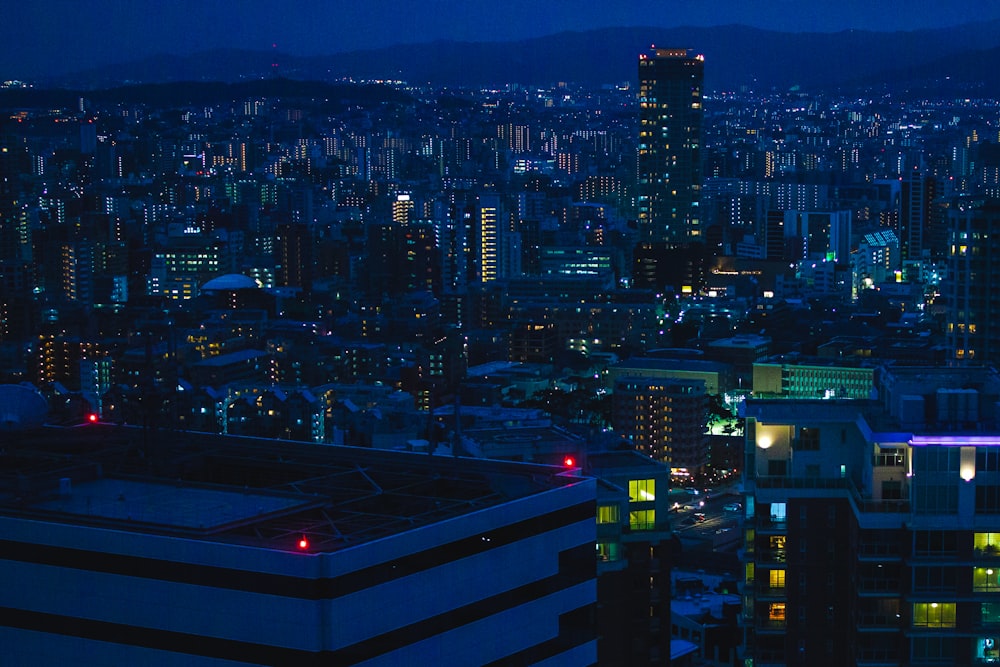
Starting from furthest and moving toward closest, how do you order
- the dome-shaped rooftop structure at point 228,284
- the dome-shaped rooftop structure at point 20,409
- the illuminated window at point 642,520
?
the dome-shaped rooftop structure at point 228,284 → the illuminated window at point 642,520 → the dome-shaped rooftop structure at point 20,409

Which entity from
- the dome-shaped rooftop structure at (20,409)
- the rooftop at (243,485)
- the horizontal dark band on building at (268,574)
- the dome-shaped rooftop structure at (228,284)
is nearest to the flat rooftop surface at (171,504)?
the rooftop at (243,485)

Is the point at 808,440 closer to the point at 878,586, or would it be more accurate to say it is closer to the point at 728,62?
the point at 878,586

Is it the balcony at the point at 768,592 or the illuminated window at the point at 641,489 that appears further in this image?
the illuminated window at the point at 641,489

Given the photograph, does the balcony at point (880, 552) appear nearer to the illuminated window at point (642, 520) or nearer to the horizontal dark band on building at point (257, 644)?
the illuminated window at point (642, 520)

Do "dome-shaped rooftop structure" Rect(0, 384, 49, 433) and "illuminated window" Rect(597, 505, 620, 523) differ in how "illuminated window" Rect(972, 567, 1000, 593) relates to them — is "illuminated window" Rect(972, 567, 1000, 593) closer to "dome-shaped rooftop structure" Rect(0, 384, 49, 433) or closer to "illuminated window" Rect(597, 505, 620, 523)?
"illuminated window" Rect(597, 505, 620, 523)

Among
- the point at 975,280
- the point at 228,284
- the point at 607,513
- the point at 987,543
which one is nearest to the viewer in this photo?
the point at 987,543

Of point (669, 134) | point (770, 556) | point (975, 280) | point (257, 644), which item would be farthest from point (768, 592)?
point (669, 134)
